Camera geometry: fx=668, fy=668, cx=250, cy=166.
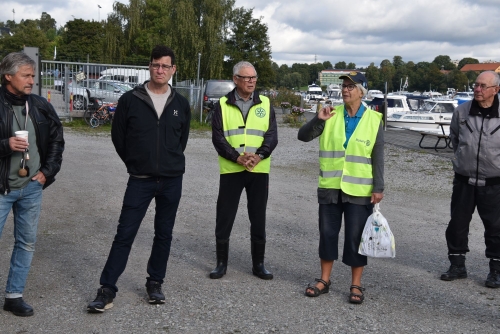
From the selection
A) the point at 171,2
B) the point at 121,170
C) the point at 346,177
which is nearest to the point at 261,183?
the point at 346,177

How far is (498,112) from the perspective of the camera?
6523mm

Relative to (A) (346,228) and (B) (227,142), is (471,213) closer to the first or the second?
(A) (346,228)

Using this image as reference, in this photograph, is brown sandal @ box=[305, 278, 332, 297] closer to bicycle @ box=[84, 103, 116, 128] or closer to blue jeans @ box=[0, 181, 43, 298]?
blue jeans @ box=[0, 181, 43, 298]

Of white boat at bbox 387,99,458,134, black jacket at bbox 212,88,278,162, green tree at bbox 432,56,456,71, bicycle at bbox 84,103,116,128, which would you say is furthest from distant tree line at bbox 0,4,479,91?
green tree at bbox 432,56,456,71

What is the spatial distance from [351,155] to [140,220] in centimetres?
191

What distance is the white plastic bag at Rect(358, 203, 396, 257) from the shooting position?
5.77 m

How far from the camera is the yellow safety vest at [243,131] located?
6.33 meters

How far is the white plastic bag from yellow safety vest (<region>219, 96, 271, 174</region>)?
3.79 ft

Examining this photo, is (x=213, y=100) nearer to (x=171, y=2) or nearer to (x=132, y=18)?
(x=171, y=2)

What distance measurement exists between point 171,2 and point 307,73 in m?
117

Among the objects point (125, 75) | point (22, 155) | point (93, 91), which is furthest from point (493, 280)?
point (125, 75)

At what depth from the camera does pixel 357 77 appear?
19.4ft

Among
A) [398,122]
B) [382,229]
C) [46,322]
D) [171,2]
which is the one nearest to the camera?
[46,322]

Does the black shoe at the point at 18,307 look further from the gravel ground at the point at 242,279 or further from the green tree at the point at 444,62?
the green tree at the point at 444,62
